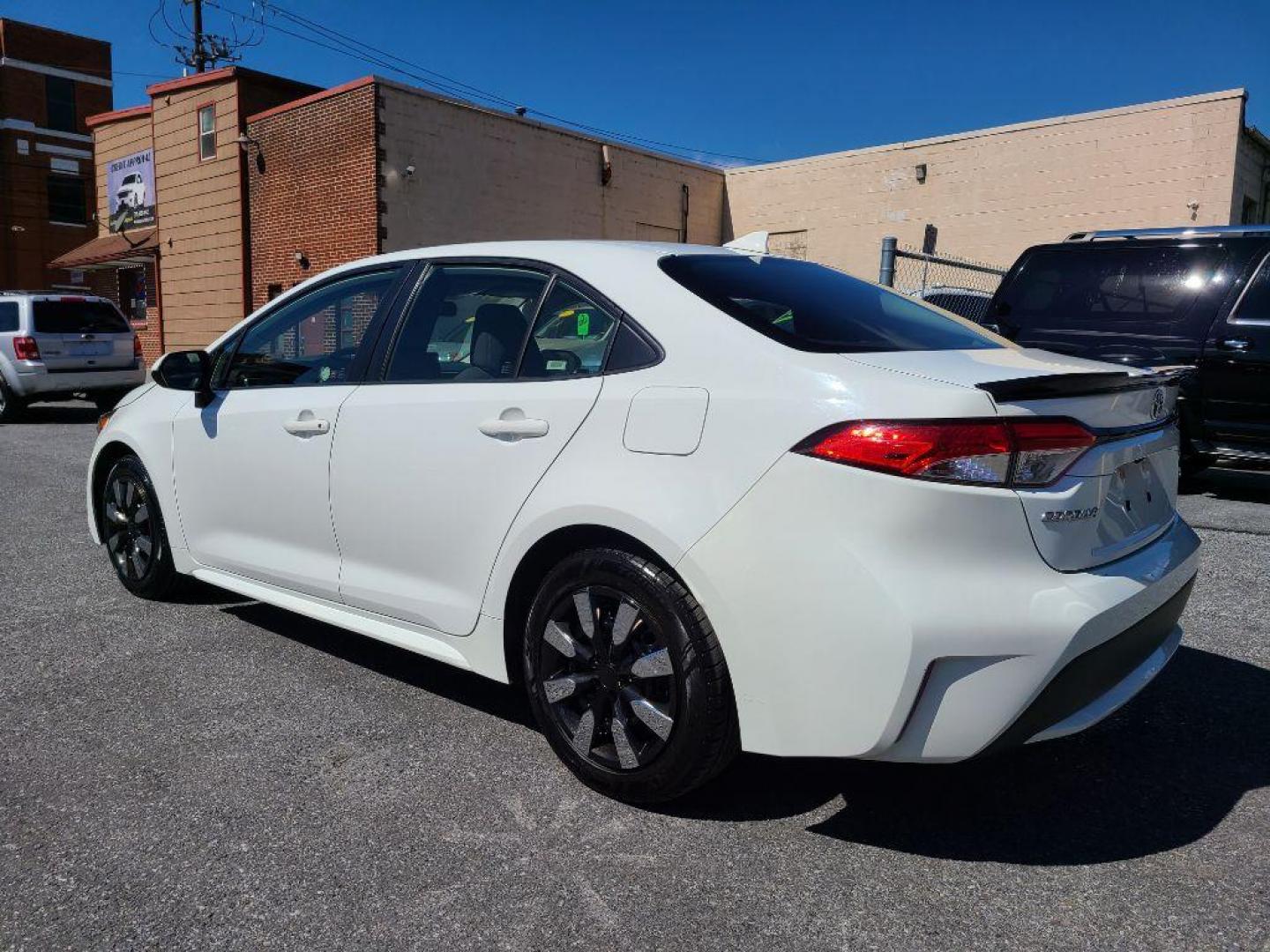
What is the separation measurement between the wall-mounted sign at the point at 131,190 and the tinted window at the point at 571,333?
81.1ft

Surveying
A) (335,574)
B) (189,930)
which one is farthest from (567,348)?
(189,930)

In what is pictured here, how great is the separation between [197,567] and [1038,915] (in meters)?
3.52

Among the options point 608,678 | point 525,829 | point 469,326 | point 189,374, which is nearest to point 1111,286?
point 469,326

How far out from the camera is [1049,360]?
2748 mm

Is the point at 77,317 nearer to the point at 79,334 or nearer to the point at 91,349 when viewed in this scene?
the point at 79,334

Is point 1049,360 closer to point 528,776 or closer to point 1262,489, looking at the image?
A: point 528,776

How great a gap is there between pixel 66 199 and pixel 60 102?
3.90 metres

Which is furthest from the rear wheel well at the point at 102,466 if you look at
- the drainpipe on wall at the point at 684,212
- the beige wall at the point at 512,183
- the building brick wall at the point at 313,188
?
the drainpipe on wall at the point at 684,212

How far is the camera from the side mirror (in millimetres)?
4121

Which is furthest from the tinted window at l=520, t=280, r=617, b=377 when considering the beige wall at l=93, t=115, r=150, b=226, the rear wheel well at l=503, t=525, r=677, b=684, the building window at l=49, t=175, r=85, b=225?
the building window at l=49, t=175, r=85, b=225

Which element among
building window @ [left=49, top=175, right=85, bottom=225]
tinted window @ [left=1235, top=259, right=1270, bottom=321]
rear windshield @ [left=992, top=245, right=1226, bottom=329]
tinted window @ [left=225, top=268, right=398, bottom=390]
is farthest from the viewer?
building window @ [left=49, top=175, right=85, bottom=225]

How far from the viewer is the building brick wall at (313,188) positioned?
1831 cm

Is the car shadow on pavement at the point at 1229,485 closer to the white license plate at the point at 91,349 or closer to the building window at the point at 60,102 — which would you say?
the white license plate at the point at 91,349

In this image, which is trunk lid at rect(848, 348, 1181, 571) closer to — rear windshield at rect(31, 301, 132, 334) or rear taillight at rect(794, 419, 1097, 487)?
rear taillight at rect(794, 419, 1097, 487)
